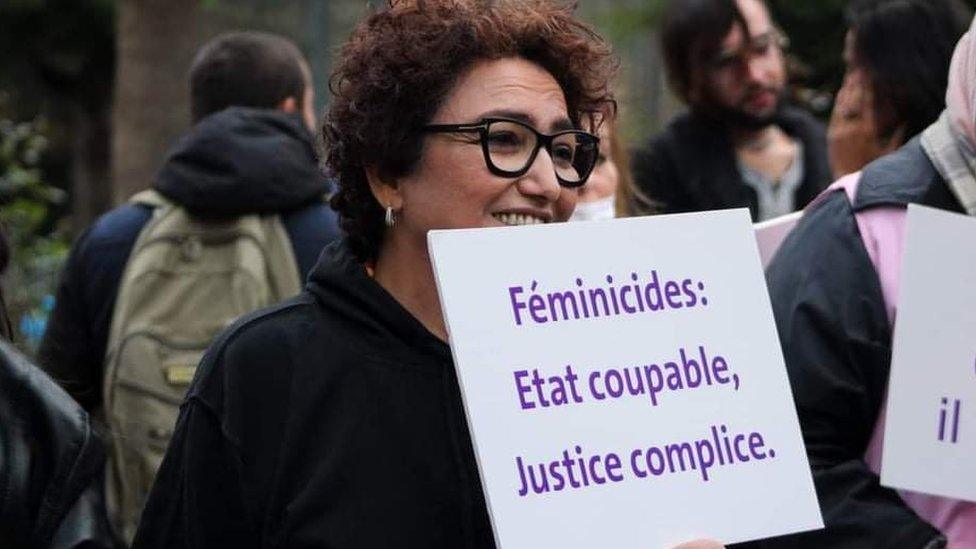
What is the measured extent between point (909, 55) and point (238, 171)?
1.69m

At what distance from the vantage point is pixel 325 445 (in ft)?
9.16

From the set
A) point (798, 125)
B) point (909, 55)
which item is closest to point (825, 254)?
point (909, 55)

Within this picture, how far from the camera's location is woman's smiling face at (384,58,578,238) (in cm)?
284

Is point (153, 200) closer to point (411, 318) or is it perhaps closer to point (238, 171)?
point (238, 171)

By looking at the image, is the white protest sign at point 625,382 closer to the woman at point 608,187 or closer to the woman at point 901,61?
the woman at point 608,187

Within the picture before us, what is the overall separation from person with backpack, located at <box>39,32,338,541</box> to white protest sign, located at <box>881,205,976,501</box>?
195 centimetres

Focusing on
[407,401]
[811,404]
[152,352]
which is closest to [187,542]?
[407,401]

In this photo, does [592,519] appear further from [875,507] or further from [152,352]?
[152,352]

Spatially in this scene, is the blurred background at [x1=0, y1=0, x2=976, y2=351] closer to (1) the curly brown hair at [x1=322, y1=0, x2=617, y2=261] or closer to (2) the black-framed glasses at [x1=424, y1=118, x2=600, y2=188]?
(1) the curly brown hair at [x1=322, y1=0, x2=617, y2=261]

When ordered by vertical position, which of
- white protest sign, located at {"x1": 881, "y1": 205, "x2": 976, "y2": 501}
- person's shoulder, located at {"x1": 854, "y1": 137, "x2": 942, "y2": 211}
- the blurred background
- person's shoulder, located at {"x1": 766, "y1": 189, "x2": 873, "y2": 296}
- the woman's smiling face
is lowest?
white protest sign, located at {"x1": 881, "y1": 205, "x2": 976, "y2": 501}

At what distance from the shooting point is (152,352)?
4672 millimetres

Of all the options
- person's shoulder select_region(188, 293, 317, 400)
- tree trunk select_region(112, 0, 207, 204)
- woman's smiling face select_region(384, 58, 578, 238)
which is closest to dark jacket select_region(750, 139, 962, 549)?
woman's smiling face select_region(384, 58, 578, 238)

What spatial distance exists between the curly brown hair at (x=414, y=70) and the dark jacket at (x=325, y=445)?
23 cm

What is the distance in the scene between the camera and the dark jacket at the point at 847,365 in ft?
10.8
